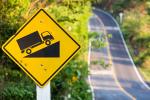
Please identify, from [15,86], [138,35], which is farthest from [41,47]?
[138,35]

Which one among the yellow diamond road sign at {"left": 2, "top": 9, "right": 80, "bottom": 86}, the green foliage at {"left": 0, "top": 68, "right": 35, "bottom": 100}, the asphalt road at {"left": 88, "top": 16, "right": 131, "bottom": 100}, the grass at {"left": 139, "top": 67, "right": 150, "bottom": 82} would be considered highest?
the yellow diamond road sign at {"left": 2, "top": 9, "right": 80, "bottom": 86}

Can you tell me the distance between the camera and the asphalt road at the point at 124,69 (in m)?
47.1

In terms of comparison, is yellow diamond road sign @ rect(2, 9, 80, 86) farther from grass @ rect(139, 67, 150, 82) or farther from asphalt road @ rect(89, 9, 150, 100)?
grass @ rect(139, 67, 150, 82)

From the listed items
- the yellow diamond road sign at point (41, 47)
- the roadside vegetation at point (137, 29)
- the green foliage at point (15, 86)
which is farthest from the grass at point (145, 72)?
the yellow diamond road sign at point (41, 47)

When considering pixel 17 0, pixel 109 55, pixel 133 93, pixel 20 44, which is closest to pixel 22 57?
pixel 20 44

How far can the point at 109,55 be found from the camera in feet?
201

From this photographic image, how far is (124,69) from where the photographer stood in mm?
55625

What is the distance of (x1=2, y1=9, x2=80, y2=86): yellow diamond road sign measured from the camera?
232 inches

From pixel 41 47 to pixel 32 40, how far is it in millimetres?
124

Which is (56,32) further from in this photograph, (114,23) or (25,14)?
(114,23)

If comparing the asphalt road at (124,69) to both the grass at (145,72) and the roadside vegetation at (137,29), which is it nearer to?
the grass at (145,72)

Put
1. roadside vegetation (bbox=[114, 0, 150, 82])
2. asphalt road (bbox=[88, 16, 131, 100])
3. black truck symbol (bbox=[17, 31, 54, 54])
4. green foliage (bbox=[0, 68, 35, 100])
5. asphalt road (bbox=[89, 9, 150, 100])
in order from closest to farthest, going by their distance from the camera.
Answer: black truck symbol (bbox=[17, 31, 54, 54]) → green foliage (bbox=[0, 68, 35, 100]) → asphalt road (bbox=[88, 16, 131, 100]) → asphalt road (bbox=[89, 9, 150, 100]) → roadside vegetation (bbox=[114, 0, 150, 82])

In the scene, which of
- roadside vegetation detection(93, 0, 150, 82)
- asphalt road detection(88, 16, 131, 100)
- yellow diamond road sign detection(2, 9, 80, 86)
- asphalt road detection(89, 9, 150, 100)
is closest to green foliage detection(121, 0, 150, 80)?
roadside vegetation detection(93, 0, 150, 82)

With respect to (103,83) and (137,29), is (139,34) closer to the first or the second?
(137,29)
